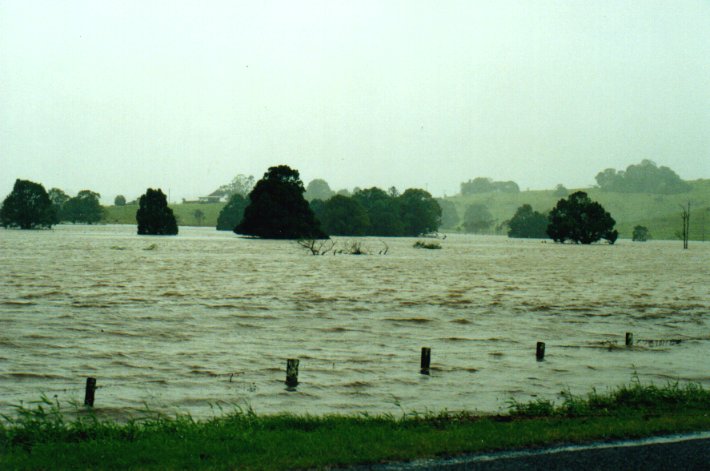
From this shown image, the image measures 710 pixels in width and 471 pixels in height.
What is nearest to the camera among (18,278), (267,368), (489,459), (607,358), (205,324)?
(489,459)

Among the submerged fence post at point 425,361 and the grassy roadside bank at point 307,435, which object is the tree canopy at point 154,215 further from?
the grassy roadside bank at point 307,435

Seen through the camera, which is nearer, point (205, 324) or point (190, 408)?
point (190, 408)

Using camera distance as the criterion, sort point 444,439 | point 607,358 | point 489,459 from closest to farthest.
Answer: point 489,459 < point 444,439 < point 607,358

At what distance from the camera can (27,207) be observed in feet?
573

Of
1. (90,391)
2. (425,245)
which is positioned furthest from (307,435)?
(425,245)

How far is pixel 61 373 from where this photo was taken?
17.9 m

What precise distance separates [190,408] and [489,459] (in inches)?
276

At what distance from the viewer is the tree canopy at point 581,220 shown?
171 meters

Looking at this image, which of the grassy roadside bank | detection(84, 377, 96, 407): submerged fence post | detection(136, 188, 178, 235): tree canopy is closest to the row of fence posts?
detection(84, 377, 96, 407): submerged fence post

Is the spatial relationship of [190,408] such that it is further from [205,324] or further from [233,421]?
[205,324]

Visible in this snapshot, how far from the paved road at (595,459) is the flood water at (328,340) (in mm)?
5047

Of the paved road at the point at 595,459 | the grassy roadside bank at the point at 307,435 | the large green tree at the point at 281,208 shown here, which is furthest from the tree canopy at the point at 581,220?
the paved road at the point at 595,459

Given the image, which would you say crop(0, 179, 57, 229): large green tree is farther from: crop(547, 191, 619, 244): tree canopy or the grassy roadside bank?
the grassy roadside bank

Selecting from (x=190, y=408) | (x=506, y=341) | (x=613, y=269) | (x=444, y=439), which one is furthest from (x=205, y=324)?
(x=613, y=269)
